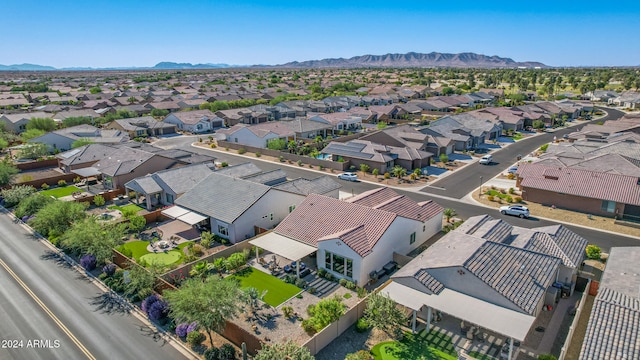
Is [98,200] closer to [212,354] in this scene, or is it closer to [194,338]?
[194,338]

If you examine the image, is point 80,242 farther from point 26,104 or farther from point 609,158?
point 26,104

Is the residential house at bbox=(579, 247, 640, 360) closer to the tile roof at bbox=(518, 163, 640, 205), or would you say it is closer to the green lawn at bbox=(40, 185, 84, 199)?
the tile roof at bbox=(518, 163, 640, 205)

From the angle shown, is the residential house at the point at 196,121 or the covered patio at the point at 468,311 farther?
the residential house at the point at 196,121

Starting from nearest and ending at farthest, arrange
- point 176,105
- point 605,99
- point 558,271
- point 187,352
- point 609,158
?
point 187,352, point 558,271, point 609,158, point 176,105, point 605,99

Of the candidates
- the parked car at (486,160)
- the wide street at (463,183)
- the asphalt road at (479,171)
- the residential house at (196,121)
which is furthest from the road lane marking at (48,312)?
the residential house at (196,121)

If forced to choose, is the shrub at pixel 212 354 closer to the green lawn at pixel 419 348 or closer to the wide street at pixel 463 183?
the green lawn at pixel 419 348

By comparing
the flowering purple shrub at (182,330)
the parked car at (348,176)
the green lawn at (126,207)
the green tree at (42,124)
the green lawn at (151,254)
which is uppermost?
the green tree at (42,124)

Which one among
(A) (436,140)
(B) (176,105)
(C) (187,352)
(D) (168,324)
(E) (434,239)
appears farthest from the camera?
(B) (176,105)

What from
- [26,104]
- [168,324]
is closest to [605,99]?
[168,324]
